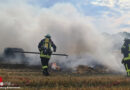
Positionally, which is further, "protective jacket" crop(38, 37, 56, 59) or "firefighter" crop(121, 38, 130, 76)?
"firefighter" crop(121, 38, 130, 76)

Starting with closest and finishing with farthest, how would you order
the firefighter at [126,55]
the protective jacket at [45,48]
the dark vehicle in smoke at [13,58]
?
the protective jacket at [45,48] < the firefighter at [126,55] < the dark vehicle in smoke at [13,58]

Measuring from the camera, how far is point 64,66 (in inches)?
742

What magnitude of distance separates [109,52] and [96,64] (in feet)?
13.1

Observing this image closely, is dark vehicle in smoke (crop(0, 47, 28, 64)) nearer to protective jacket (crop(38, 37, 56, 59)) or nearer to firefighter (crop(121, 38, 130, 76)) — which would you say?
protective jacket (crop(38, 37, 56, 59))

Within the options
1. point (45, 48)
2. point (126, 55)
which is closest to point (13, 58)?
point (45, 48)

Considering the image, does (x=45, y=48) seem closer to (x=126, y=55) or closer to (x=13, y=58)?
(x=126, y=55)

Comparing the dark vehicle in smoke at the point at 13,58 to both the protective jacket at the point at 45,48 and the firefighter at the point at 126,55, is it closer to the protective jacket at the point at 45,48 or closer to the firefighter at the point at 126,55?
the protective jacket at the point at 45,48

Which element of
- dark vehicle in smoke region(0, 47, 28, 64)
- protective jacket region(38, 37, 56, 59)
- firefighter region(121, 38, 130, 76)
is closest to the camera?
protective jacket region(38, 37, 56, 59)

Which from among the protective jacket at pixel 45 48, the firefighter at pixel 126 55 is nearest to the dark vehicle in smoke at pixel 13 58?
the protective jacket at pixel 45 48

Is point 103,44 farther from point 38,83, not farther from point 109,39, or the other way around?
point 38,83

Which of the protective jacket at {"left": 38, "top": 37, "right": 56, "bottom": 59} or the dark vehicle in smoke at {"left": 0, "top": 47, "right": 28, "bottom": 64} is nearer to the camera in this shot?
the protective jacket at {"left": 38, "top": 37, "right": 56, "bottom": 59}

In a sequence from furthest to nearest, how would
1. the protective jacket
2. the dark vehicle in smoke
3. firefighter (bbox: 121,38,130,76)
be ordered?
the dark vehicle in smoke
firefighter (bbox: 121,38,130,76)
the protective jacket

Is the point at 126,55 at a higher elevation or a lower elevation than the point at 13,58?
lower

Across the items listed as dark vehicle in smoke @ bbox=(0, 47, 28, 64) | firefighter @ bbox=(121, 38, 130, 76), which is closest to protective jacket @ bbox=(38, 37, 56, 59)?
firefighter @ bbox=(121, 38, 130, 76)
